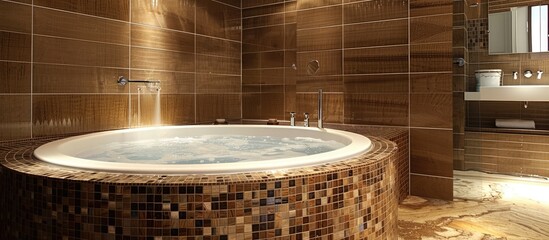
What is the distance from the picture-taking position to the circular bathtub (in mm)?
1437

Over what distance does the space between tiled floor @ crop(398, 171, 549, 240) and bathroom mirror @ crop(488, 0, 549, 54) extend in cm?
119

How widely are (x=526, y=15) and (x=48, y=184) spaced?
13.2 feet

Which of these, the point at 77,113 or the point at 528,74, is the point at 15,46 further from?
the point at 528,74

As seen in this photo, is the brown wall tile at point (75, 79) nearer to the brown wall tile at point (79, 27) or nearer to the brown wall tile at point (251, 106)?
the brown wall tile at point (79, 27)

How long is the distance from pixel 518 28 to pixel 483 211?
78.3 inches

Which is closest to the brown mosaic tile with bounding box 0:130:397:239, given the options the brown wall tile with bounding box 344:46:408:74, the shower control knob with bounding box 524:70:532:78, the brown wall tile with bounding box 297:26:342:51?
the brown wall tile with bounding box 344:46:408:74

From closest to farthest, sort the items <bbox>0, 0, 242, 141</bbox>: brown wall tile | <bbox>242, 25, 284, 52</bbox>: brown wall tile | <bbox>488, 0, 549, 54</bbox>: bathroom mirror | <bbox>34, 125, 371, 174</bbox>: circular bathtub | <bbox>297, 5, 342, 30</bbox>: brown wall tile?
<bbox>34, 125, 371, 174</bbox>: circular bathtub → <bbox>0, 0, 242, 141</bbox>: brown wall tile → <bbox>297, 5, 342, 30</bbox>: brown wall tile → <bbox>488, 0, 549, 54</bbox>: bathroom mirror → <bbox>242, 25, 284, 52</bbox>: brown wall tile

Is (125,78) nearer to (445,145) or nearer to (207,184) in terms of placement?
(207,184)

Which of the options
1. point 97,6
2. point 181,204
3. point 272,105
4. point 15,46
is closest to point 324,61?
point 272,105

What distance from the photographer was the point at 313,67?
3514 millimetres

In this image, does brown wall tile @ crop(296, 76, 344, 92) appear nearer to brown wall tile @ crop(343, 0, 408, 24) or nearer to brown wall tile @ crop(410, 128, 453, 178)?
brown wall tile @ crop(343, 0, 408, 24)

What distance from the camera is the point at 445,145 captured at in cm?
292

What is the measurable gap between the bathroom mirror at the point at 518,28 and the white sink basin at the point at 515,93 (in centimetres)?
38

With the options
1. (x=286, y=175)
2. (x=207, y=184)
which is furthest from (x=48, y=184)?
(x=286, y=175)
